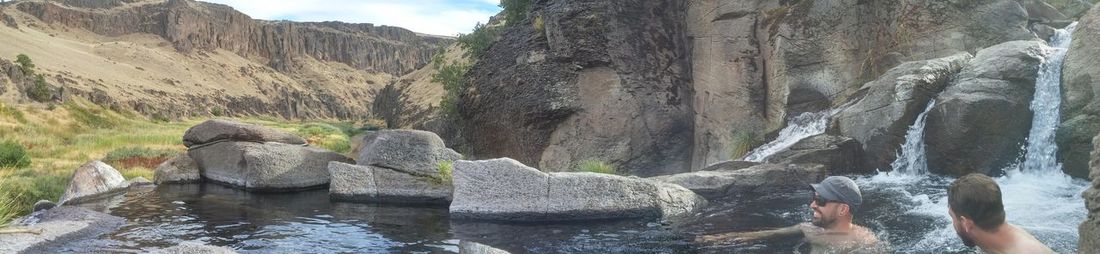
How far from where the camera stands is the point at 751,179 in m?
16.9

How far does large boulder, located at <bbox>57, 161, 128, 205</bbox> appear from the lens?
19.4 metres

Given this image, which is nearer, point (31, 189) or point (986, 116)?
point (986, 116)

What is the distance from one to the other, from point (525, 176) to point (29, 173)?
1819cm

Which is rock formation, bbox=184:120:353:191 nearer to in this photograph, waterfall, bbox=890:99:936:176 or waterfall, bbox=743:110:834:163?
waterfall, bbox=743:110:834:163

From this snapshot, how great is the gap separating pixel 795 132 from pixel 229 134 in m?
18.9

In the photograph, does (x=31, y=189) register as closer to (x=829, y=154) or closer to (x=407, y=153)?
(x=407, y=153)

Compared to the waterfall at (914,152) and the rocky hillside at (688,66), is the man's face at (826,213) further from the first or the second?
the rocky hillside at (688,66)

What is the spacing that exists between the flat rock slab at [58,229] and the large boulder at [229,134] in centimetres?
1154

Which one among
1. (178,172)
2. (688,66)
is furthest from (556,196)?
(178,172)

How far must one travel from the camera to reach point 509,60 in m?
30.9

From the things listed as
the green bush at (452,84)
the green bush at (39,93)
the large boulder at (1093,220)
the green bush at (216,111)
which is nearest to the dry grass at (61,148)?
the green bush at (39,93)

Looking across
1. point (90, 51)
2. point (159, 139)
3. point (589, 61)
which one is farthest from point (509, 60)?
point (90, 51)

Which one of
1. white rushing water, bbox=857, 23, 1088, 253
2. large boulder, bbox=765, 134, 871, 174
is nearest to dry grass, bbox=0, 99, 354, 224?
white rushing water, bbox=857, 23, 1088, 253

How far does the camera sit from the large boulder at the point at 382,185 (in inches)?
747
